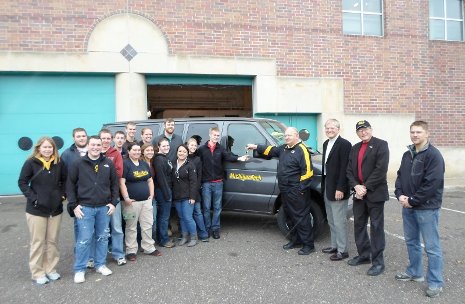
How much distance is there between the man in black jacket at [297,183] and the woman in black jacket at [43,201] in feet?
9.18

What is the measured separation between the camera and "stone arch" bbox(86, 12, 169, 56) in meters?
9.10

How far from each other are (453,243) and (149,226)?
449cm

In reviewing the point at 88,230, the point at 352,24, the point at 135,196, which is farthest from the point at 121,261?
the point at 352,24

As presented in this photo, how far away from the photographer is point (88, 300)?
351 cm

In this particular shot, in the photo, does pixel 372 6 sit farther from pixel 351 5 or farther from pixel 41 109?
pixel 41 109

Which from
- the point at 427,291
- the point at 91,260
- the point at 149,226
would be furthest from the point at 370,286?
the point at 91,260

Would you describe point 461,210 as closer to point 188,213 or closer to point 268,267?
point 268,267

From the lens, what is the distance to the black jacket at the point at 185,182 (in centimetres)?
504

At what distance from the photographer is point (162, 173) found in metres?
4.88

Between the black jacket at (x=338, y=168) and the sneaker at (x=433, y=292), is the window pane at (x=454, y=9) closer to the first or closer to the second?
the black jacket at (x=338, y=168)

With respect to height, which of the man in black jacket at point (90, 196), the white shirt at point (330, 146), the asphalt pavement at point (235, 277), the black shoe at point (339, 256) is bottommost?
the asphalt pavement at point (235, 277)

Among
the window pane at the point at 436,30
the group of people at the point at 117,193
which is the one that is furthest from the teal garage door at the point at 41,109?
the window pane at the point at 436,30

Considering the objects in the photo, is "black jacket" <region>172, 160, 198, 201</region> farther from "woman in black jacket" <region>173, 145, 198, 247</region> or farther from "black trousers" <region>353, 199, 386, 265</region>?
"black trousers" <region>353, 199, 386, 265</region>

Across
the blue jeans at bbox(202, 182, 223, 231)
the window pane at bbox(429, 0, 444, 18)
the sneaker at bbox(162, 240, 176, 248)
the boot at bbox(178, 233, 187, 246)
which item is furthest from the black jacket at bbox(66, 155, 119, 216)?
the window pane at bbox(429, 0, 444, 18)
